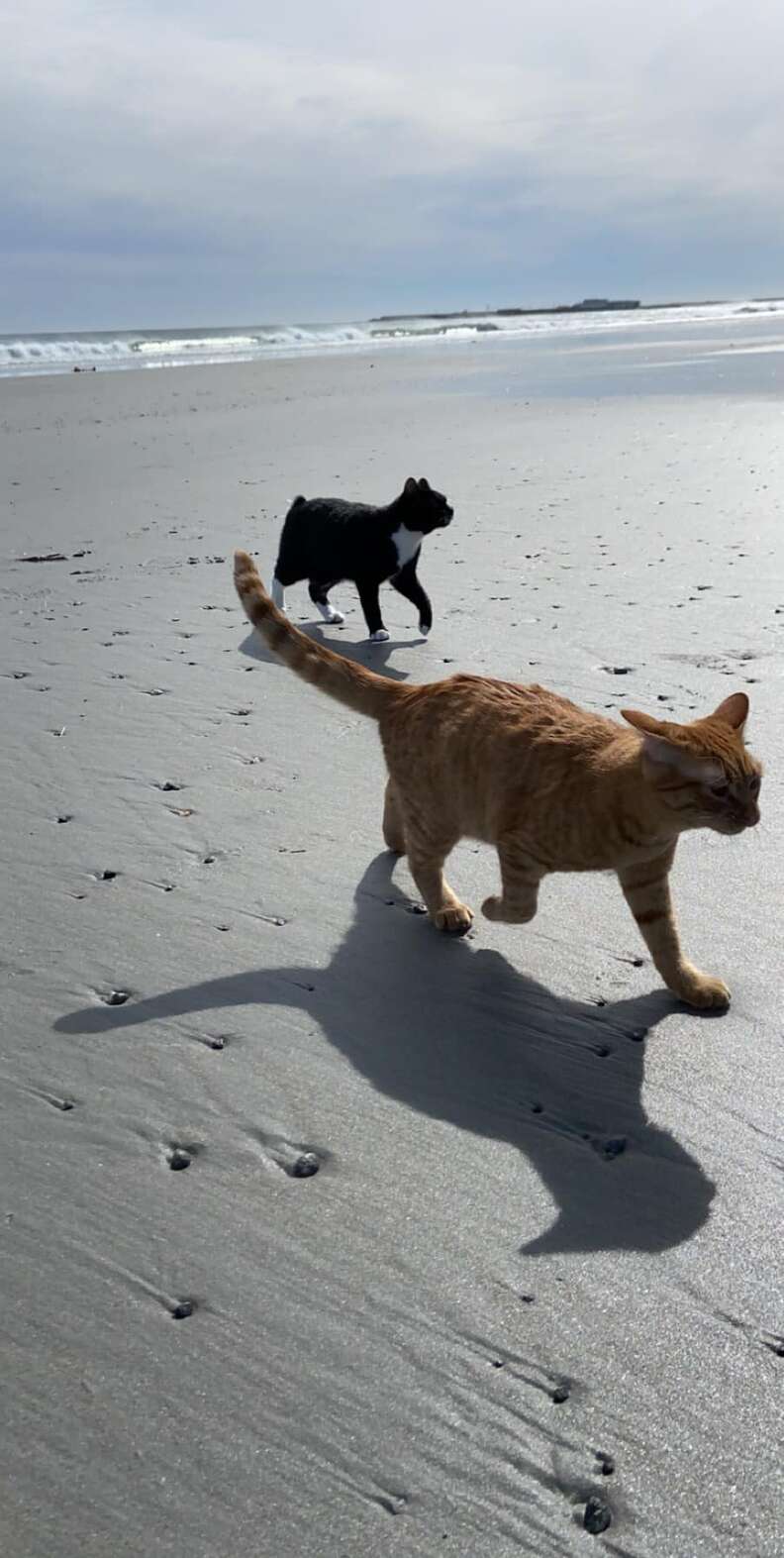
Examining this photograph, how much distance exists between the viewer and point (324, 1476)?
6.34 ft

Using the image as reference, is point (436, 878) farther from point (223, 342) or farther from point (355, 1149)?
point (223, 342)

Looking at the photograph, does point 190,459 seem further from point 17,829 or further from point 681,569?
point 17,829

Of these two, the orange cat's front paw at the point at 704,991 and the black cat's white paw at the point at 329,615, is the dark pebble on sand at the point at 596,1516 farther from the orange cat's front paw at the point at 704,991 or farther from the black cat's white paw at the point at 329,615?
the black cat's white paw at the point at 329,615

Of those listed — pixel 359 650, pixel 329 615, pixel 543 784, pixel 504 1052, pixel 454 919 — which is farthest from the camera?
pixel 329 615

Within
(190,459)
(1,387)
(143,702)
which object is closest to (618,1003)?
(143,702)

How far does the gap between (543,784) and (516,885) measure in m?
0.30

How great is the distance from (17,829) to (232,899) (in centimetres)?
102

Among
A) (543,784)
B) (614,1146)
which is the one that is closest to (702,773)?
(543,784)

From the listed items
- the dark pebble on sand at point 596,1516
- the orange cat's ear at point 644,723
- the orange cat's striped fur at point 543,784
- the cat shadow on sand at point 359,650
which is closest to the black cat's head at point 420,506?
the cat shadow on sand at point 359,650

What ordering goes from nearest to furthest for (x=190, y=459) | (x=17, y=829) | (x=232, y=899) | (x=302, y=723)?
(x=232, y=899)
(x=17, y=829)
(x=302, y=723)
(x=190, y=459)

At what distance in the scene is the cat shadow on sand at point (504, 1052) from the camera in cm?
254

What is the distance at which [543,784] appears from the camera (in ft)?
10.6

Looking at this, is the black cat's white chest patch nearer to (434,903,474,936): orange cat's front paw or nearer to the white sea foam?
(434,903,474,936): orange cat's front paw

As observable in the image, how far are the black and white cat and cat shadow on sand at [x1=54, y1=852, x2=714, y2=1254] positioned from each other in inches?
123
